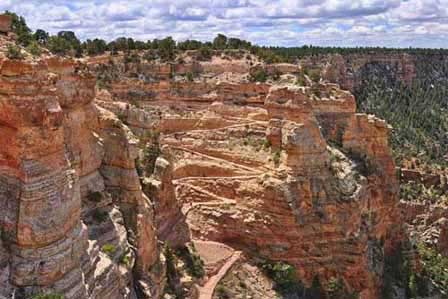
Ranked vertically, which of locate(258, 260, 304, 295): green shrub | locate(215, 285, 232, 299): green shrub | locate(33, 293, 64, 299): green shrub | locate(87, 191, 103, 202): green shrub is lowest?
locate(258, 260, 304, 295): green shrub

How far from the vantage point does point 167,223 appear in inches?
1282

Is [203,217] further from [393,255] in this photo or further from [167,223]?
[393,255]

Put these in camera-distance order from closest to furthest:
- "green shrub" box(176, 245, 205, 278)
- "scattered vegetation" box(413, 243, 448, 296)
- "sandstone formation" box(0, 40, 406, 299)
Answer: "sandstone formation" box(0, 40, 406, 299) → "green shrub" box(176, 245, 205, 278) → "scattered vegetation" box(413, 243, 448, 296)

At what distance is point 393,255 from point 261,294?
15419 millimetres

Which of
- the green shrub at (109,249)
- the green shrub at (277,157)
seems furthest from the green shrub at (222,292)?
the green shrub at (109,249)

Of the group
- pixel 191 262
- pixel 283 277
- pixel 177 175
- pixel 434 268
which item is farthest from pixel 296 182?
pixel 434 268

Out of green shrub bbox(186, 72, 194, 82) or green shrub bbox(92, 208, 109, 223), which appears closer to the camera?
green shrub bbox(92, 208, 109, 223)

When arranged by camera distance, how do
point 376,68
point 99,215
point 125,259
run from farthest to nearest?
point 376,68 → point 99,215 → point 125,259

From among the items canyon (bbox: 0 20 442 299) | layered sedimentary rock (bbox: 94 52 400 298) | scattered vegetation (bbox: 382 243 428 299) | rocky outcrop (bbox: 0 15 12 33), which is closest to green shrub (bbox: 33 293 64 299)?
canyon (bbox: 0 20 442 299)

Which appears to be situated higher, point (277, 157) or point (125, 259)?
point (277, 157)

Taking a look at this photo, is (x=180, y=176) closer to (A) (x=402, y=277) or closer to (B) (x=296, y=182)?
(B) (x=296, y=182)

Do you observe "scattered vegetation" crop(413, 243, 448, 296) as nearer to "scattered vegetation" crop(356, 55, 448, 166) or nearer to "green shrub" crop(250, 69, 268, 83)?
"green shrub" crop(250, 69, 268, 83)

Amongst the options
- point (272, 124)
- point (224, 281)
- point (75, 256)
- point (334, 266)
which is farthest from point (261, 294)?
point (75, 256)

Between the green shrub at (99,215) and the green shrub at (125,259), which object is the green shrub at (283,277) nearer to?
the green shrub at (125,259)
